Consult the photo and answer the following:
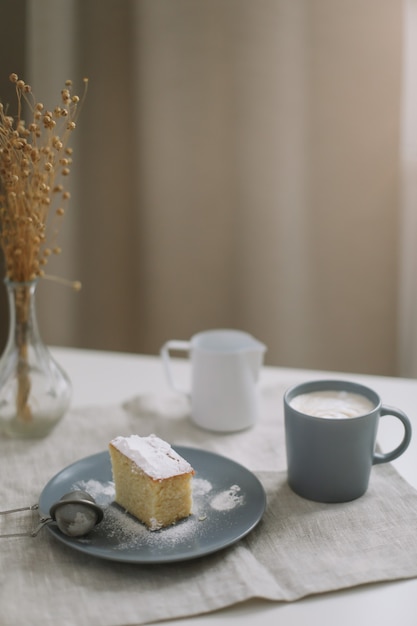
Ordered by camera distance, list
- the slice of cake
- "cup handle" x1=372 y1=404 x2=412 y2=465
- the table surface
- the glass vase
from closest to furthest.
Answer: the table surface < the slice of cake < "cup handle" x1=372 y1=404 x2=412 y2=465 < the glass vase

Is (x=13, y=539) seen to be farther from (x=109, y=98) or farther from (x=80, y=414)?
(x=109, y=98)

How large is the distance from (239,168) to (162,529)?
4.80 feet

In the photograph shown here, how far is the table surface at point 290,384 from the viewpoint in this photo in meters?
0.80

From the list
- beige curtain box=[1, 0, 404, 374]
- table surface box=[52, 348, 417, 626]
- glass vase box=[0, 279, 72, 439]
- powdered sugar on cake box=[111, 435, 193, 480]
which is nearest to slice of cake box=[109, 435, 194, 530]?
powdered sugar on cake box=[111, 435, 193, 480]

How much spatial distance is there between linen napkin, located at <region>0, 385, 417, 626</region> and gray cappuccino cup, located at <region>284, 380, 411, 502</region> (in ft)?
0.07

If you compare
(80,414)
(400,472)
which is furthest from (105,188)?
(400,472)

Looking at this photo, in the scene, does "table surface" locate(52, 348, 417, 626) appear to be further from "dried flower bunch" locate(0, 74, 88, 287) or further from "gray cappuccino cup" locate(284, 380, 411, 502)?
"dried flower bunch" locate(0, 74, 88, 287)

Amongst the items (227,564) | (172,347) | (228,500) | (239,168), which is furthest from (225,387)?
(239,168)

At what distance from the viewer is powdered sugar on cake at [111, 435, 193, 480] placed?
0.94 m

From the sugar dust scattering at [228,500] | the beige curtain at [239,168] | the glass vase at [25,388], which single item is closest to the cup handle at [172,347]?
the glass vase at [25,388]

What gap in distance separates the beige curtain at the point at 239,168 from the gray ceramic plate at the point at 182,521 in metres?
1.23

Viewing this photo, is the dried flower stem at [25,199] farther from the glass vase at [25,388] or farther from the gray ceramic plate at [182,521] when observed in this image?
the gray ceramic plate at [182,521]

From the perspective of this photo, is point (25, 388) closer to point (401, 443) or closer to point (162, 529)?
point (162, 529)

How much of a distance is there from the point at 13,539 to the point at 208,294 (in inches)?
56.9
